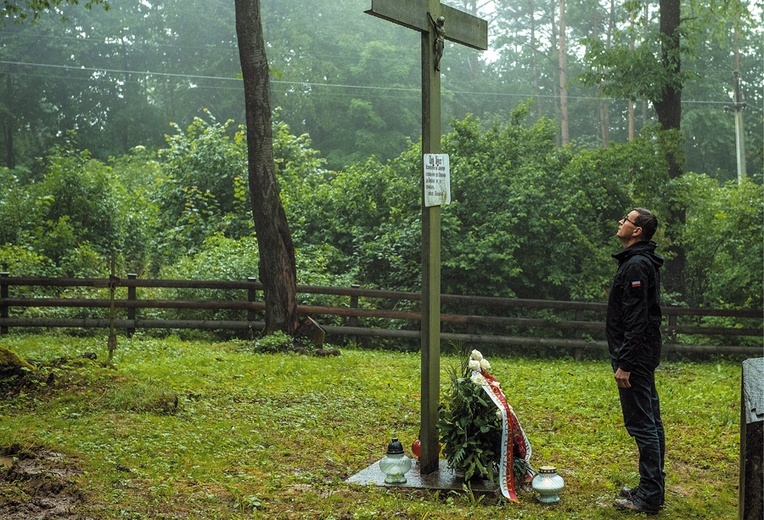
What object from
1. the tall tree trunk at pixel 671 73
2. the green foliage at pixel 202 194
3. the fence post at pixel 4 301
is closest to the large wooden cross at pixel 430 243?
the fence post at pixel 4 301

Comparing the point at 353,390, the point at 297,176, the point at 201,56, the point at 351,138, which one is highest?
the point at 201,56

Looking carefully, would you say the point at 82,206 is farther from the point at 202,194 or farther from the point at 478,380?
the point at 478,380

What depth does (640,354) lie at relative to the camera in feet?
18.3

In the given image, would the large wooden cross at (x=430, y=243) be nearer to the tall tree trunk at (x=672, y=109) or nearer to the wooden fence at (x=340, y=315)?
the wooden fence at (x=340, y=315)

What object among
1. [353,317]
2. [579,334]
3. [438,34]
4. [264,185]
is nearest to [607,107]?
[579,334]

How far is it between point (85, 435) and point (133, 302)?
292 inches

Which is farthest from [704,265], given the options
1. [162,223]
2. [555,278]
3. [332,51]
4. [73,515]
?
[332,51]

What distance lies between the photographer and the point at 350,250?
17406mm

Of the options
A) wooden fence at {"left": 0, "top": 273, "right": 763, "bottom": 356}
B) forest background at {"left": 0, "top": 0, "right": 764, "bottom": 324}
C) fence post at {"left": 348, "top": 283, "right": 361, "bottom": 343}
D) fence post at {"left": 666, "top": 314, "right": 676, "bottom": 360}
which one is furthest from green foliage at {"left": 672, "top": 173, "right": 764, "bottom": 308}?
fence post at {"left": 348, "top": 283, "right": 361, "bottom": 343}

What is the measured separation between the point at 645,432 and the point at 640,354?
0.51 metres

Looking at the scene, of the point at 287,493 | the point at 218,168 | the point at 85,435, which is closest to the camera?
the point at 287,493

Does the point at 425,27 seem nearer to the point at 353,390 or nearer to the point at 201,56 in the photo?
the point at 353,390

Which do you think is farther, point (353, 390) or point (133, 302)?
point (133, 302)

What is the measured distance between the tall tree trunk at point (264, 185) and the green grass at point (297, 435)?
4.10 ft
